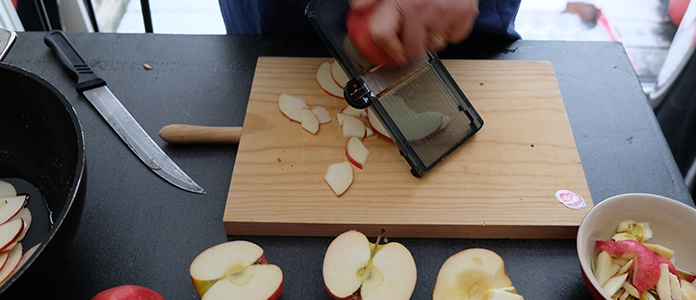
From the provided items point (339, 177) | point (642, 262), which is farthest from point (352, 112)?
point (642, 262)

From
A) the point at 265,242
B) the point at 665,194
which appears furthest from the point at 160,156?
the point at 665,194

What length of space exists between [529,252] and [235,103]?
2.02ft

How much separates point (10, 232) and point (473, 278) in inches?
25.8

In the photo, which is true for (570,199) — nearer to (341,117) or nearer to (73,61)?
(341,117)

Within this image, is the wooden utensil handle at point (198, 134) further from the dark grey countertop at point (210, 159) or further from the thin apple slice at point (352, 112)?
the thin apple slice at point (352, 112)

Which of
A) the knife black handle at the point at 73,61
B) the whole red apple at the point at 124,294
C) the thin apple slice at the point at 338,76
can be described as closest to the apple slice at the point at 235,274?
the whole red apple at the point at 124,294

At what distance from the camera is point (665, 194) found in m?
0.78

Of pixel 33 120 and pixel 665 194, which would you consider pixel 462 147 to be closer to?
pixel 665 194

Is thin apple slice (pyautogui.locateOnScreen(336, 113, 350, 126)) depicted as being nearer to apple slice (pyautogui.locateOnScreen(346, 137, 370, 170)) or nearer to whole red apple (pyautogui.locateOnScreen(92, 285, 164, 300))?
apple slice (pyautogui.locateOnScreen(346, 137, 370, 170))

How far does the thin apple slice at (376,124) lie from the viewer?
798 millimetres

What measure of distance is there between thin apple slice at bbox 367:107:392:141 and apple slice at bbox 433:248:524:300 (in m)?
0.26

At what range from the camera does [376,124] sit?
0.81 metres

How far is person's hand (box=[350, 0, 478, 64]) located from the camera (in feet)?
2.22

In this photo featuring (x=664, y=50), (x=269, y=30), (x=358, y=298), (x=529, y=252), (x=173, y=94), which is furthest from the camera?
(x=664, y=50)
